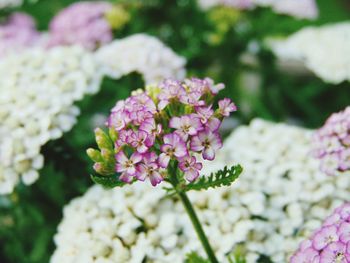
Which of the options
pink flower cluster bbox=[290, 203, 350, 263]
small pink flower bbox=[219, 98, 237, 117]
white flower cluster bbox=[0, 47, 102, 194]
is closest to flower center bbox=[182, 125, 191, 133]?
small pink flower bbox=[219, 98, 237, 117]

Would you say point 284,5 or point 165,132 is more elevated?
point 284,5

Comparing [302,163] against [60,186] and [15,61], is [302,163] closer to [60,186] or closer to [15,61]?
[60,186]

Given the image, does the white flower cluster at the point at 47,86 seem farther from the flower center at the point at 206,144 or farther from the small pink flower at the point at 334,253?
the small pink flower at the point at 334,253

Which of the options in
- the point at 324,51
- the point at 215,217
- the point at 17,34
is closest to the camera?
the point at 215,217

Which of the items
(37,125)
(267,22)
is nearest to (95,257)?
(37,125)

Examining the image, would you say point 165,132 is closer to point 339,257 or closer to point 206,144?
point 206,144

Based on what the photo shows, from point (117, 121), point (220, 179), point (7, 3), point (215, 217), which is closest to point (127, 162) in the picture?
point (117, 121)
